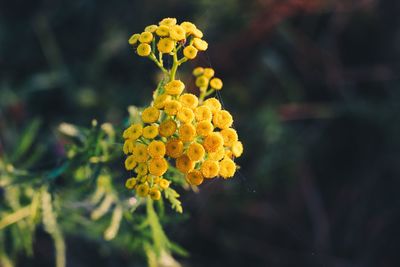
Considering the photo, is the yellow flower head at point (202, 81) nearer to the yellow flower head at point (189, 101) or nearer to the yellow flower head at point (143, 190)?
the yellow flower head at point (189, 101)

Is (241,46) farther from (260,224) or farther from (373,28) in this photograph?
(260,224)

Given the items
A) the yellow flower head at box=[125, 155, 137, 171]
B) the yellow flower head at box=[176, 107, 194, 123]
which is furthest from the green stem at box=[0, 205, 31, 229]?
the yellow flower head at box=[176, 107, 194, 123]

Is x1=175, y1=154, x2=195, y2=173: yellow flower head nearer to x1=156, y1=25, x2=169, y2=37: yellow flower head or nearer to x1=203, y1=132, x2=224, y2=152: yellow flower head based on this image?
x1=203, y1=132, x2=224, y2=152: yellow flower head

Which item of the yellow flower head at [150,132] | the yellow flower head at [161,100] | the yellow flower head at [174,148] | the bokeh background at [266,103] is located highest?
the bokeh background at [266,103]

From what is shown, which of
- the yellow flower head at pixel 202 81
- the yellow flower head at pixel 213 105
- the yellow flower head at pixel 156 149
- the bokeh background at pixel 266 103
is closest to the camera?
the yellow flower head at pixel 156 149

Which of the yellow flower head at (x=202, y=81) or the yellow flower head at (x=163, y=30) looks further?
the yellow flower head at (x=202, y=81)

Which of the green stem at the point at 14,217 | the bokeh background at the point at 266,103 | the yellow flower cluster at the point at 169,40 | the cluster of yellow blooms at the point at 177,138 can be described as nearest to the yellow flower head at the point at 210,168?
the cluster of yellow blooms at the point at 177,138

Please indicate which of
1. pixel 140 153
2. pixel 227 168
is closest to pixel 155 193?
pixel 140 153
